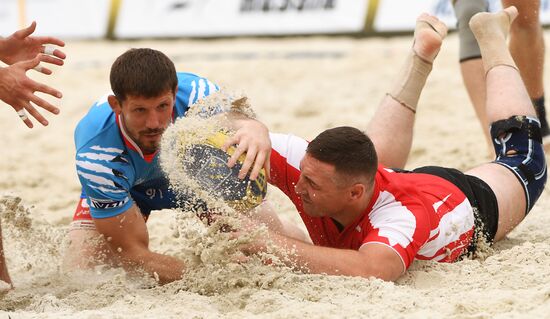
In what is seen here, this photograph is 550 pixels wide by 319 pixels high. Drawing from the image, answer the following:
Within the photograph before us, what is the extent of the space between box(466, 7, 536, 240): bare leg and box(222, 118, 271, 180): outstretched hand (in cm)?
121

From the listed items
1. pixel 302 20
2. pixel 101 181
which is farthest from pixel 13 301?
pixel 302 20

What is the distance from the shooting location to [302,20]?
11.0 meters

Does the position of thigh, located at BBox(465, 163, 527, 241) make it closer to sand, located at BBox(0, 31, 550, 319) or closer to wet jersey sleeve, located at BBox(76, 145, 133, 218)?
sand, located at BBox(0, 31, 550, 319)

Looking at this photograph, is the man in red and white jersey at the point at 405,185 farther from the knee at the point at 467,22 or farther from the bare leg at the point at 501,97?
the knee at the point at 467,22

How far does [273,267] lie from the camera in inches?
137

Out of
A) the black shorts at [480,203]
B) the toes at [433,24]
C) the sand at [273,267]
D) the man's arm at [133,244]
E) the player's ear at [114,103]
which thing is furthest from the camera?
the toes at [433,24]

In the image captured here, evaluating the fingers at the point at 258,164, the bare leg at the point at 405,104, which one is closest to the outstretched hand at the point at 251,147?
the fingers at the point at 258,164

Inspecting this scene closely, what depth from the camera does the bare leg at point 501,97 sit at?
411 centimetres

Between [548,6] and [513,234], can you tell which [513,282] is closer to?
[513,234]

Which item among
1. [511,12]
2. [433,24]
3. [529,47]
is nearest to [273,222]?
[433,24]

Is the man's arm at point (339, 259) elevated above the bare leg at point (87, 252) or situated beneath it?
elevated above

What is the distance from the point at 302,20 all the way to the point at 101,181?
7515 mm

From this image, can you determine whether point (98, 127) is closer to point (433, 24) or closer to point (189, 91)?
point (189, 91)

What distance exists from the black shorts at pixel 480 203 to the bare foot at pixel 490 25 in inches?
35.0
